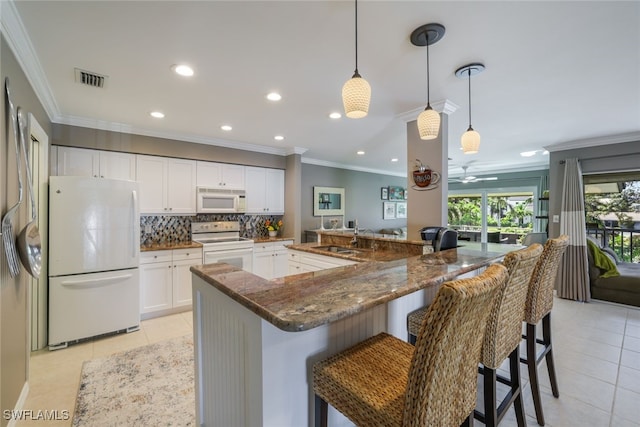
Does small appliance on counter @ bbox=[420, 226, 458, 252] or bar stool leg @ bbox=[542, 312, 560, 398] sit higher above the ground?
small appliance on counter @ bbox=[420, 226, 458, 252]

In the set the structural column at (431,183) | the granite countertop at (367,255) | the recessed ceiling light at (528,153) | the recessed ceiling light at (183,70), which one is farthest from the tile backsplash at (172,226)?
the recessed ceiling light at (528,153)

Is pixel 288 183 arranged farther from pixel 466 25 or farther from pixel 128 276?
pixel 466 25

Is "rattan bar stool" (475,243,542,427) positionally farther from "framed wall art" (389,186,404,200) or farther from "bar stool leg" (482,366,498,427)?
"framed wall art" (389,186,404,200)

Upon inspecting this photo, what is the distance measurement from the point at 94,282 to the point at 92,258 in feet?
0.86

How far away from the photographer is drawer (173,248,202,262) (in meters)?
3.73

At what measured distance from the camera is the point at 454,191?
26.6 ft

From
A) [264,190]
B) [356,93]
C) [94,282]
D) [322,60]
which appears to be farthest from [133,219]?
[356,93]

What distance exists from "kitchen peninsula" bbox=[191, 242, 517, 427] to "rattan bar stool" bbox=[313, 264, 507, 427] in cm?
10

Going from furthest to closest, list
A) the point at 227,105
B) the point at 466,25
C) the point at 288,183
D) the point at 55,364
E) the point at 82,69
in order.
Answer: the point at 288,183 → the point at 227,105 → the point at 55,364 → the point at 82,69 → the point at 466,25

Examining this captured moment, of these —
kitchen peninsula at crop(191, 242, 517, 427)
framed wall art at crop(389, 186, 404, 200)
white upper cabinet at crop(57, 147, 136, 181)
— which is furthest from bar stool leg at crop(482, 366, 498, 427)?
framed wall art at crop(389, 186, 404, 200)

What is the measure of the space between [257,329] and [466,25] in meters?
2.01

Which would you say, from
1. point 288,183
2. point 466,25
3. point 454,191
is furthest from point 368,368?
point 454,191

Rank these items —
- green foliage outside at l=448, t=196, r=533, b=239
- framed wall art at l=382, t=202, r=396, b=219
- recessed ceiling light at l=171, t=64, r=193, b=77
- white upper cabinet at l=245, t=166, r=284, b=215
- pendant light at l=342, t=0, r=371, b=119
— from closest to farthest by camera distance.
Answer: pendant light at l=342, t=0, r=371, b=119, recessed ceiling light at l=171, t=64, r=193, b=77, white upper cabinet at l=245, t=166, r=284, b=215, green foliage outside at l=448, t=196, r=533, b=239, framed wall art at l=382, t=202, r=396, b=219

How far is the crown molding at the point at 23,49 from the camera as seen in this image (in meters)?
1.56
